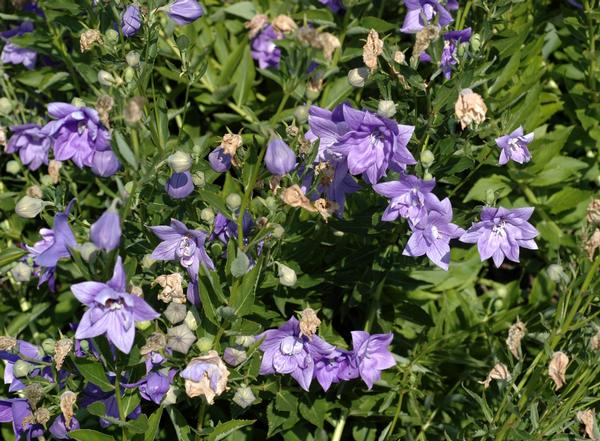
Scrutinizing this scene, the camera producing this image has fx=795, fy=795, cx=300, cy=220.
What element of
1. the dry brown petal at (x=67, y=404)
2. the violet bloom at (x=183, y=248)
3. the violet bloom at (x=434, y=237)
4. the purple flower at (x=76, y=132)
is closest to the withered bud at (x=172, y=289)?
the violet bloom at (x=183, y=248)

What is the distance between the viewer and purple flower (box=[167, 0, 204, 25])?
2660mm

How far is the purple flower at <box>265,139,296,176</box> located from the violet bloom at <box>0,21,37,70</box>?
204 centimetres

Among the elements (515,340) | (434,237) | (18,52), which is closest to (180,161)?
(434,237)

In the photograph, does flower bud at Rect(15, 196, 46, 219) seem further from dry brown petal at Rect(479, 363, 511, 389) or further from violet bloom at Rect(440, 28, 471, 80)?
dry brown petal at Rect(479, 363, 511, 389)

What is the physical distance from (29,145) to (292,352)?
1499 millimetres

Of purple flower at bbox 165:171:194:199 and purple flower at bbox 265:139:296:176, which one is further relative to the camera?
purple flower at bbox 165:171:194:199

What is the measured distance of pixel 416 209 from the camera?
92.7 inches

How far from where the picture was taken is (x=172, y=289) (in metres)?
2.31

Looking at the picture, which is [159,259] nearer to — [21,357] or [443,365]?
[21,357]

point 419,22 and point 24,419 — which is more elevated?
point 419,22

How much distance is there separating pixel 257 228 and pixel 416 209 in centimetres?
47

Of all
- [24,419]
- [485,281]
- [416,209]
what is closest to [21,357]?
[24,419]

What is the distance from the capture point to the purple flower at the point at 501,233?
2506mm

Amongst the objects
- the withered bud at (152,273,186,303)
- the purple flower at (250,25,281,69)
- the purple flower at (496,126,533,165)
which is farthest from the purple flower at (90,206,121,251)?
the purple flower at (250,25,281,69)
